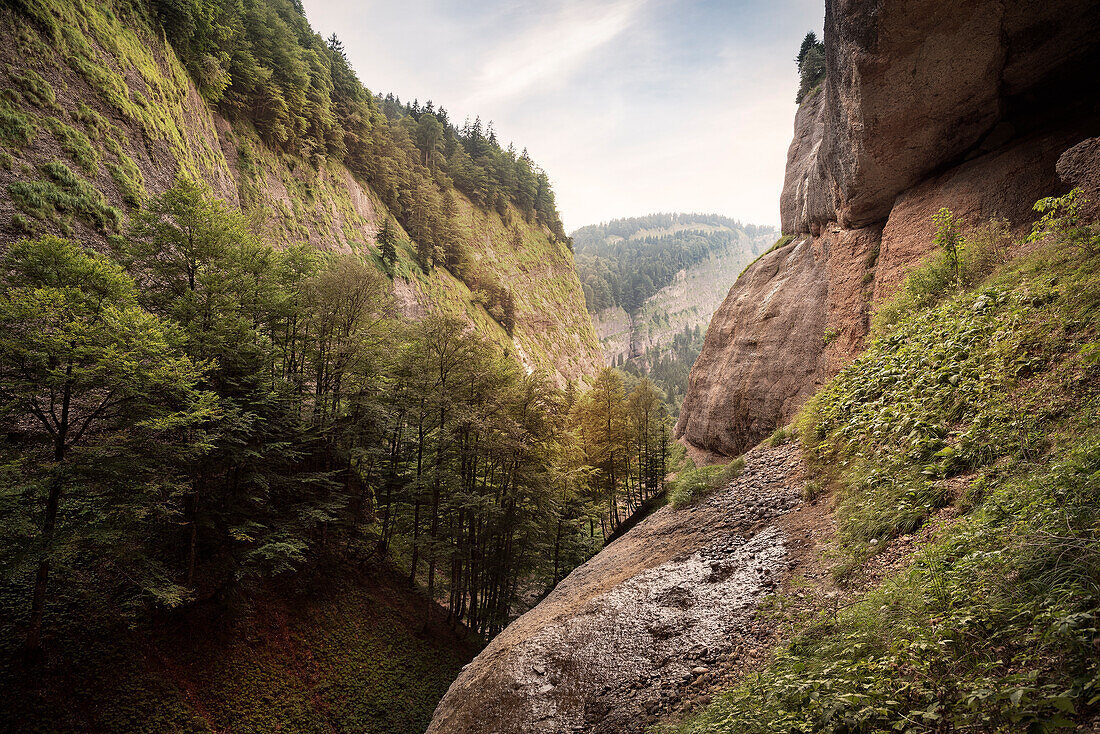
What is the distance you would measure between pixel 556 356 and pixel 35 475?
5299cm

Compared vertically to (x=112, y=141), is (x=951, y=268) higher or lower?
lower

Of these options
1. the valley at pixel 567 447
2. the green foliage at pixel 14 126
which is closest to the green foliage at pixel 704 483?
the valley at pixel 567 447

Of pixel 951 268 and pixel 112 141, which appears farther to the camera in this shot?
pixel 112 141

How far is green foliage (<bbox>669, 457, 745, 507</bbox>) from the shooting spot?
33.9 ft

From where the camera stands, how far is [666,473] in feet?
99.5

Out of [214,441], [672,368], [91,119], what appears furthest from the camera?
[672,368]

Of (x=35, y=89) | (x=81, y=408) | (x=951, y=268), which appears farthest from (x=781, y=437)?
(x=35, y=89)

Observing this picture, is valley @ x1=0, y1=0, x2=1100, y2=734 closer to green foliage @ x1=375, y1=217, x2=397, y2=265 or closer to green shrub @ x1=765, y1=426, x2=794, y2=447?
green shrub @ x1=765, y1=426, x2=794, y2=447

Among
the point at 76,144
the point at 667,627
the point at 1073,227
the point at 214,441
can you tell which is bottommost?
the point at 667,627

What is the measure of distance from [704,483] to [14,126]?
2455cm

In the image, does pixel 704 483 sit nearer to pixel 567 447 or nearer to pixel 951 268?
pixel 951 268

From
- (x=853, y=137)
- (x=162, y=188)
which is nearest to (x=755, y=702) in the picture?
(x=853, y=137)

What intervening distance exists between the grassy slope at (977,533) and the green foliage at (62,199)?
2250 centimetres

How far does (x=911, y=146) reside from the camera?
11.0 m
